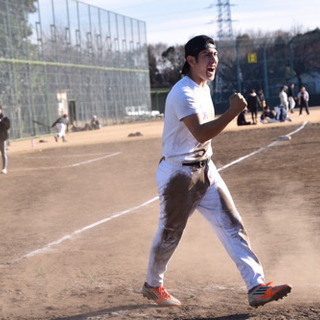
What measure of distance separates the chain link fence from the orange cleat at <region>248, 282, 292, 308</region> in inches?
1473

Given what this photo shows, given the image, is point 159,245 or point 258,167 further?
point 258,167

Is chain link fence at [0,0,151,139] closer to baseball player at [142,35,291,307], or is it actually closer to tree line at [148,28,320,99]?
tree line at [148,28,320,99]

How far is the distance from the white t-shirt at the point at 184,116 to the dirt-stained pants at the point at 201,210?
10 cm

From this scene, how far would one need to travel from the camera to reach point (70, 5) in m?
54.3

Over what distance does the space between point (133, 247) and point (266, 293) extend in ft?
10.9

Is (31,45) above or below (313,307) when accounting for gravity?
above

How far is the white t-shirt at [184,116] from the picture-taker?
5.15m

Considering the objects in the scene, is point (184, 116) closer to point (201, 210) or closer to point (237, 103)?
Result: point (237, 103)

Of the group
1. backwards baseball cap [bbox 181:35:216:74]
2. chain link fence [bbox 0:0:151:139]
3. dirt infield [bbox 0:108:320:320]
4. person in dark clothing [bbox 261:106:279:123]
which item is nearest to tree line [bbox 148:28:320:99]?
chain link fence [bbox 0:0:151:139]

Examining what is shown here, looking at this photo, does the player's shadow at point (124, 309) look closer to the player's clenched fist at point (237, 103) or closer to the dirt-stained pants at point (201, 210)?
the dirt-stained pants at point (201, 210)

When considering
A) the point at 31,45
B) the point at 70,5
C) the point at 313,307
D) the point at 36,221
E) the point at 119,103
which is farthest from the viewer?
the point at 119,103

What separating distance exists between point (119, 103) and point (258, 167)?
47.8 meters

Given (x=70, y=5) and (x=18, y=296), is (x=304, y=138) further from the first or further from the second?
(x=70, y=5)

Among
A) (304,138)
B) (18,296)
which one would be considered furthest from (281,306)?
(304,138)
